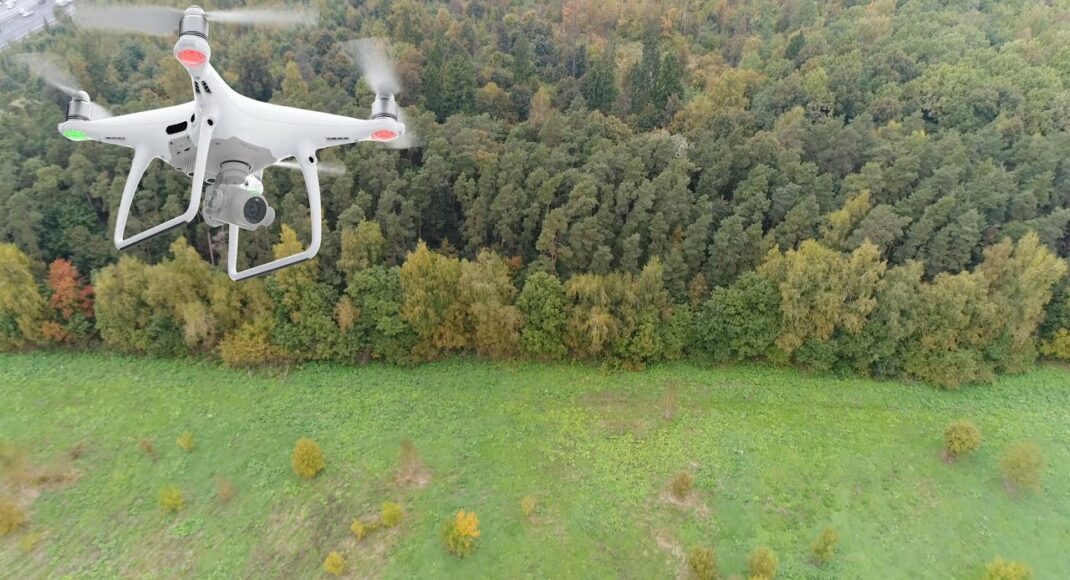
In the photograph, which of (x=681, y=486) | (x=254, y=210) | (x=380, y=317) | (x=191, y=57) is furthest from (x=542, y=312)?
(x=191, y=57)

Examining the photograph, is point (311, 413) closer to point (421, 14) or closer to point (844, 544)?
point (844, 544)

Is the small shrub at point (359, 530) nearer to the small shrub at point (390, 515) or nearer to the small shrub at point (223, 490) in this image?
the small shrub at point (390, 515)

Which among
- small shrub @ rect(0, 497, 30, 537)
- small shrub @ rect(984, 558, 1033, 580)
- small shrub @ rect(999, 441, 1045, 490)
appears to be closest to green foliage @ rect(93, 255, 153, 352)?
small shrub @ rect(0, 497, 30, 537)

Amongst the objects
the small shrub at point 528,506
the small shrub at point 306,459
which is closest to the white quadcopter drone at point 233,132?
the small shrub at point 306,459

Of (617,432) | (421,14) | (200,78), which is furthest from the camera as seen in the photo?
(421,14)

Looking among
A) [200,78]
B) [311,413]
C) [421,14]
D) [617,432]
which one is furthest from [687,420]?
[421,14]

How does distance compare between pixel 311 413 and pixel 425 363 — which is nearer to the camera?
pixel 311 413
